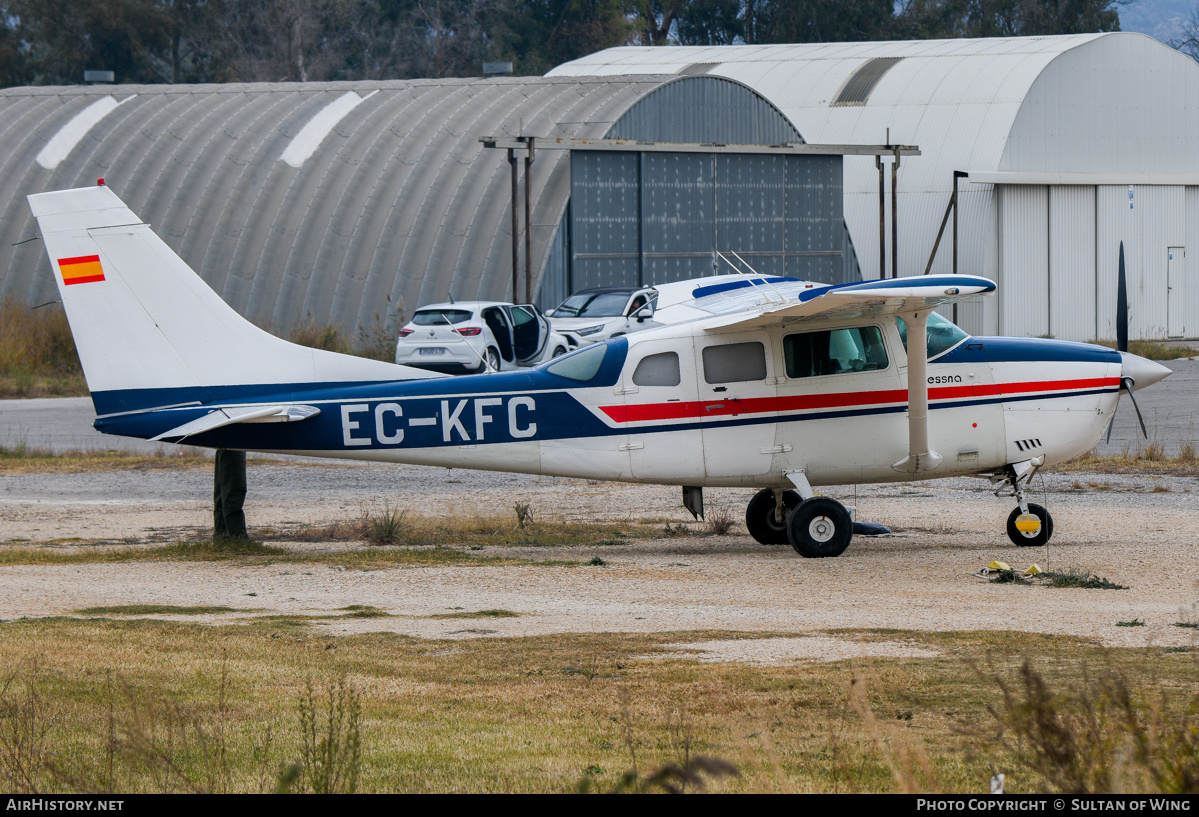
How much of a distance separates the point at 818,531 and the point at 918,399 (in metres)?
1.60

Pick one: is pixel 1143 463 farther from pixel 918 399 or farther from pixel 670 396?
pixel 670 396

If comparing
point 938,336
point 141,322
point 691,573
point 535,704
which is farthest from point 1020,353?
point 141,322

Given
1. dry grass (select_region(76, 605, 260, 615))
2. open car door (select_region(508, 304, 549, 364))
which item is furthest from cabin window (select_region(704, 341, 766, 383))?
open car door (select_region(508, 304, 549, 364))

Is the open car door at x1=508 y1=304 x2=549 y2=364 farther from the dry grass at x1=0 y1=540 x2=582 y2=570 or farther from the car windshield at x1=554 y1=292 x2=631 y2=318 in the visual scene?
the dry grass at x1=0 y1=540 x2=582 y2=570

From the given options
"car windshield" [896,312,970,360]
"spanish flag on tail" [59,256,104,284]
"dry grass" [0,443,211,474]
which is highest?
"spanish flag on tail" [59,256,104,284]

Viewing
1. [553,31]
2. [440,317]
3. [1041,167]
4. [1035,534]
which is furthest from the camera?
[553,31]

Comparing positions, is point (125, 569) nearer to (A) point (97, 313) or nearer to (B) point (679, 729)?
(A) point (97, 313)

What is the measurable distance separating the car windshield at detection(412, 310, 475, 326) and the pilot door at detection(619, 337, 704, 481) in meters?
18.9

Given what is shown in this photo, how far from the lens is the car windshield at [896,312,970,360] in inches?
560

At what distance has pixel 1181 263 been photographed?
46.4 metres

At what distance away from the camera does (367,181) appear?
3931 cm

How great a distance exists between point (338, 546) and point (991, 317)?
32596 millimetres

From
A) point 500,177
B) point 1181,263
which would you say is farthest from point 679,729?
point 1181,263

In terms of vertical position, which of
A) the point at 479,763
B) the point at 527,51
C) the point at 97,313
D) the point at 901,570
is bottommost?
the point at 901,570
